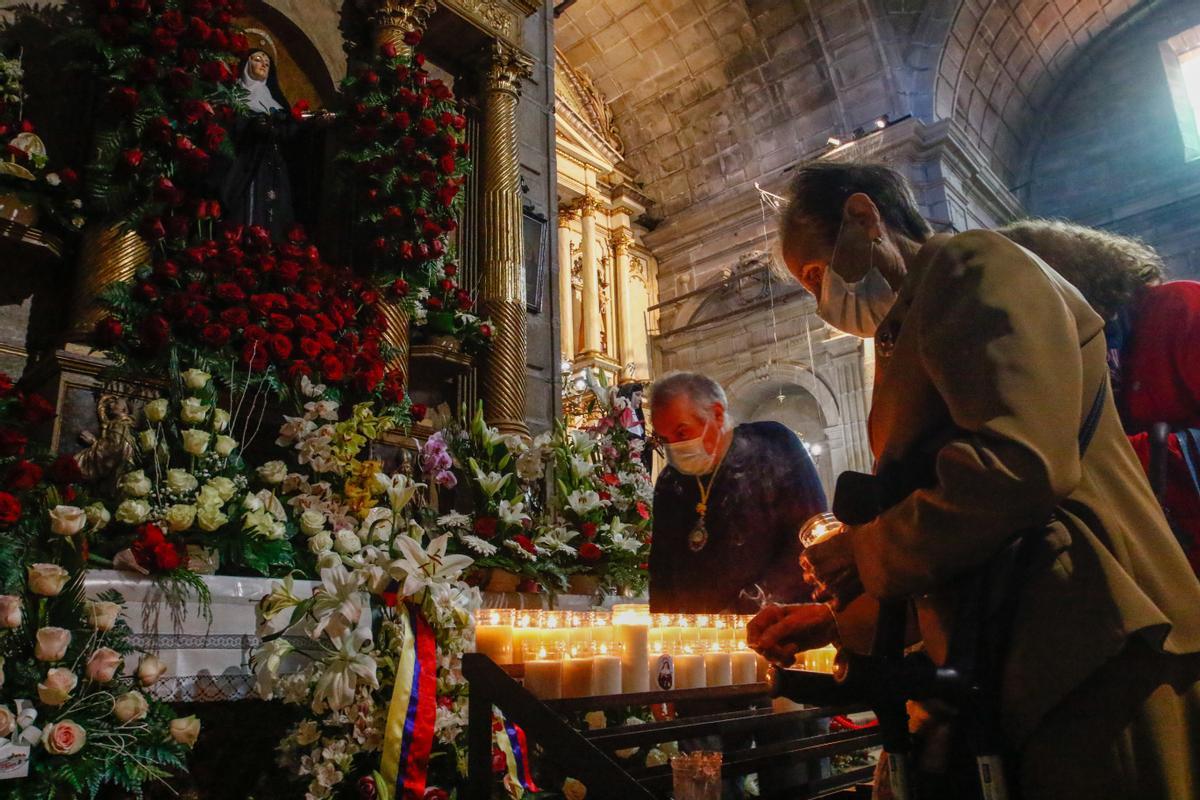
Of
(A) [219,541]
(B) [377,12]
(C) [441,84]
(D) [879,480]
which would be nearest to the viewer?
(D) [879,480]

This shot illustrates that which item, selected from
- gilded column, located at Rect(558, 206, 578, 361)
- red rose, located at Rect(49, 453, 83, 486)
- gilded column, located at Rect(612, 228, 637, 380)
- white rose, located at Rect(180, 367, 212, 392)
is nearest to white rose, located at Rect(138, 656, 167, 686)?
red rose, located at Rect(49, 453, 83, 486)

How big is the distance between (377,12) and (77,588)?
356 cm

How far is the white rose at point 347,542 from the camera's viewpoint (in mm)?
2178

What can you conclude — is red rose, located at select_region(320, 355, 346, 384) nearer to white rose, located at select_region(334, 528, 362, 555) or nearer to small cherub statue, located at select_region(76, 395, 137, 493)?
small cherub statue, located at select_region(76, 395, 137, 493)

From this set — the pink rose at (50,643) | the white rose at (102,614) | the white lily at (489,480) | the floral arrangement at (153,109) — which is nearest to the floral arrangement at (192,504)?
the white rose at (102,614)

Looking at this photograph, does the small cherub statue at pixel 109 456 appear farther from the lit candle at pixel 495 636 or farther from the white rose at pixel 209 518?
the lit candle at pixel 495 636

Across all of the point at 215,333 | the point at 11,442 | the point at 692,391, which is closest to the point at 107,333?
the point at 215,333

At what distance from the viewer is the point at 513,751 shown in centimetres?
197

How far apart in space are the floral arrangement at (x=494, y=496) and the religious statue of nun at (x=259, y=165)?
128cm

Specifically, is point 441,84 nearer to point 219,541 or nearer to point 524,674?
point 219,541

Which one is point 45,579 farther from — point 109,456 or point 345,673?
point 109,456

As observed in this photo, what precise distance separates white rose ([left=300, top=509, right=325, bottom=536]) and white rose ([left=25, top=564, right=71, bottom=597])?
0.68m

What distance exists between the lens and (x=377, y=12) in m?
4.32

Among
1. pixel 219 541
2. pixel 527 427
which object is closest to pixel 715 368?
pixel 527 427
